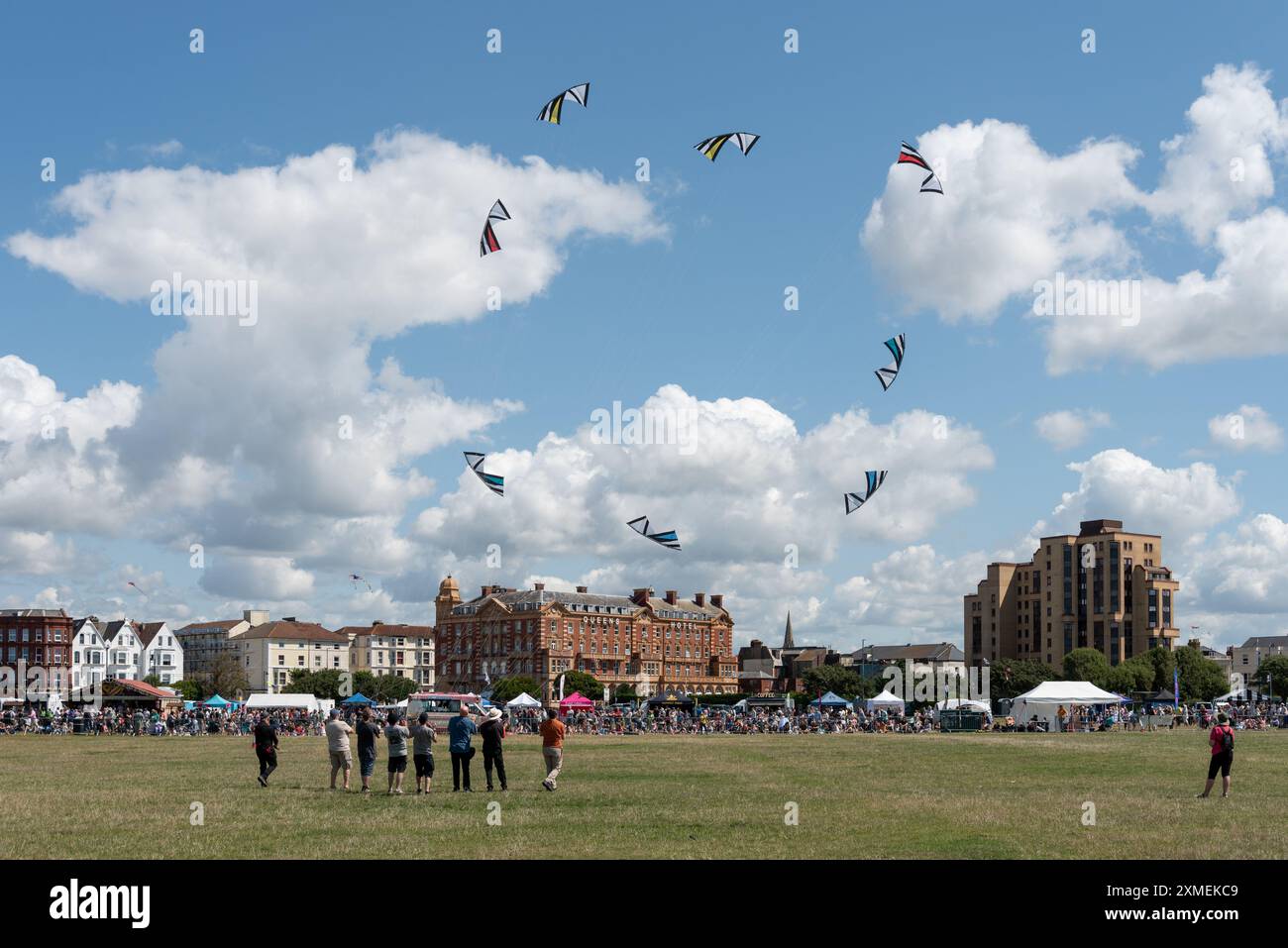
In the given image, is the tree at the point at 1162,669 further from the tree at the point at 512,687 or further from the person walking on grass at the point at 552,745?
the person walking on grass at the point at 552,745

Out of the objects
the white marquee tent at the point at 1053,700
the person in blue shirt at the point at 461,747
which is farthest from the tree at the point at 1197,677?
the person in blue shirt at the point at 461,747

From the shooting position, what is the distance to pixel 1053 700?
206 feet

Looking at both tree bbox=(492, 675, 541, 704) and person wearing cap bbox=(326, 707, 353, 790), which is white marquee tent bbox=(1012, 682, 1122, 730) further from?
tree bbox=(492, 675, 541, 704)

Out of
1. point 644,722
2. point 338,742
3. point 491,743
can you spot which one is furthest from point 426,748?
point 644,722

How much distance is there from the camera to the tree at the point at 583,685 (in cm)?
14062

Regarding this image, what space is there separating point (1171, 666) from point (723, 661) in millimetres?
63486

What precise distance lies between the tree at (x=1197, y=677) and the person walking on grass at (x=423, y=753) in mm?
115648

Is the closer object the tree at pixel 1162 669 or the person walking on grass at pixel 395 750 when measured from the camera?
the person walking on grass at pixel 395 750

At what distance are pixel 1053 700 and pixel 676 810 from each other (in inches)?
1869

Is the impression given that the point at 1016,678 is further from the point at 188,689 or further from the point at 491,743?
the point at 491,743

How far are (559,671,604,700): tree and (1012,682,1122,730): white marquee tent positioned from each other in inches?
3096

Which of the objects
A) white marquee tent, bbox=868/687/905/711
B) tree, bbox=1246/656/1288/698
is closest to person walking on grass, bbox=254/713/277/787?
white marquee tent, bbox=868/687/905/711

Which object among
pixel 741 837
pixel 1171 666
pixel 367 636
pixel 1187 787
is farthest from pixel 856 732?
pixel 367 636
